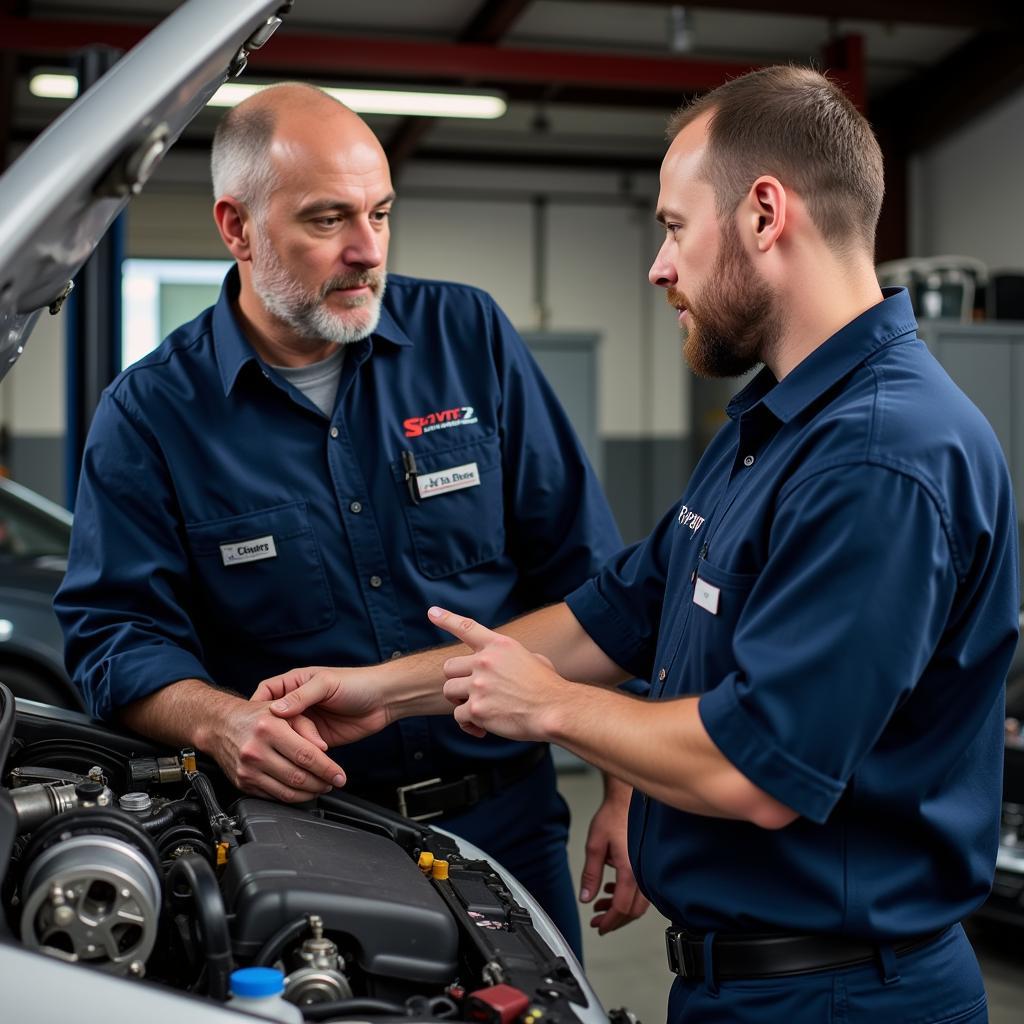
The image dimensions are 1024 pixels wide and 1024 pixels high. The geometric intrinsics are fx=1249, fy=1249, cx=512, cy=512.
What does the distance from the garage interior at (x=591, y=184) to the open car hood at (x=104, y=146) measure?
3099 mm

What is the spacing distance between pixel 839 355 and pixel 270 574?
99 centimetres

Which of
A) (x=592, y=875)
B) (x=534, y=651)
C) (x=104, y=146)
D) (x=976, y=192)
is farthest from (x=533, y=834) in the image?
(x=976, y=192)

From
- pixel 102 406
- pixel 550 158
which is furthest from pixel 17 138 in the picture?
pixel 102 406

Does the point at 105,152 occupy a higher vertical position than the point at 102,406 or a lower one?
higher

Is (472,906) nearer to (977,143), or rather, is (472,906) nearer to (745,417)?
(745,417)

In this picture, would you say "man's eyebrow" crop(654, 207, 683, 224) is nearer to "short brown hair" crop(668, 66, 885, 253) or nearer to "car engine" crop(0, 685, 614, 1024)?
"short brown hair" crop(668, 66, 885, 253)

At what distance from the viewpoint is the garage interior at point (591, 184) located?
22.0 ft

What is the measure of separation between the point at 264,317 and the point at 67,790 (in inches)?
35.5

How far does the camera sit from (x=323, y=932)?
1206 mm

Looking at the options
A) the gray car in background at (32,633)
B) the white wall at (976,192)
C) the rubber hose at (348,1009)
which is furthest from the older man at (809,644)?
the white wall at (976,192)

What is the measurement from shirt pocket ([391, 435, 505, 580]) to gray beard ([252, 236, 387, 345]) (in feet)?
0.74

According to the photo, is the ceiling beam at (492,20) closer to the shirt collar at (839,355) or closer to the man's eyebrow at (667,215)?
the man's eyebrow at (667,215)

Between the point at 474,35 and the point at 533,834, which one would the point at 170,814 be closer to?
the point at 533,834

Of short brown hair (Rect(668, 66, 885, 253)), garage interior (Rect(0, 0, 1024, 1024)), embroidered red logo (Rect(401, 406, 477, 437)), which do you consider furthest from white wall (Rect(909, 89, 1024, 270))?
short brown hair (Rect(668, 66, 885, 253))
